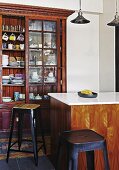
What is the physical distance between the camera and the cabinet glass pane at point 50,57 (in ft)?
13.8

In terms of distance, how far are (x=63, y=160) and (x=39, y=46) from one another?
232 cm

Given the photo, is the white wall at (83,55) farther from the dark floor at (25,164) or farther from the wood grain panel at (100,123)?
the wood grain panel at (100,123)

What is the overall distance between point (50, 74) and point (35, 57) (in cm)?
43

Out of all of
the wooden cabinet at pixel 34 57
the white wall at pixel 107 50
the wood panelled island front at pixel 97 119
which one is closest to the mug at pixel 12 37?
the wooden cabinet at pixel 34 57

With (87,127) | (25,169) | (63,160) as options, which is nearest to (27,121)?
(25,169)

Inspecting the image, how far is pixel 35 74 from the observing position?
164 inches

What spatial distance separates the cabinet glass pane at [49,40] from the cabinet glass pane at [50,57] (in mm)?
113

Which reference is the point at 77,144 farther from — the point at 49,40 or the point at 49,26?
the point at 49,26

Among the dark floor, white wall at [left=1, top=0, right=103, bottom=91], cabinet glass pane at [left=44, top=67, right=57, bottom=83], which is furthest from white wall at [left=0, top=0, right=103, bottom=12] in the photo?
the dark floor

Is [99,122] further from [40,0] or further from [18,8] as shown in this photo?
[40,0]

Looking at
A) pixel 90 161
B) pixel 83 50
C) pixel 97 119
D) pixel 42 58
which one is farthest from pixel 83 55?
pixel 90 161

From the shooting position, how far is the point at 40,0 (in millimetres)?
4332

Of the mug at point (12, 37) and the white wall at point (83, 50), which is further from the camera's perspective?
the white wall at point (83, 50)

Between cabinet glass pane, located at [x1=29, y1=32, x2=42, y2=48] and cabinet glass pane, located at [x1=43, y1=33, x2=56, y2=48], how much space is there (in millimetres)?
113
